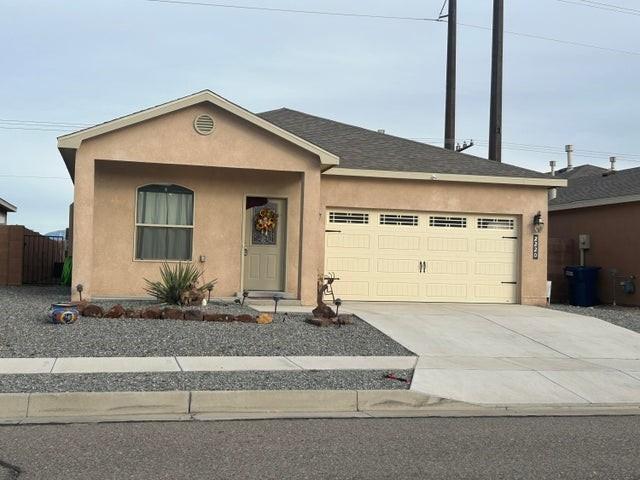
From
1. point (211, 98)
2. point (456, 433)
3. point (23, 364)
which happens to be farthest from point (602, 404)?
point (211, 98)

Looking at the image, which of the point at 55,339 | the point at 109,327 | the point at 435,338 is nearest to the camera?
the point at 55,339

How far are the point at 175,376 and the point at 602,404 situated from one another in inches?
207

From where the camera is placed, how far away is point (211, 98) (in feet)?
51.1

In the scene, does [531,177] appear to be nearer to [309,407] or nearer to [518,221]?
[518,221]

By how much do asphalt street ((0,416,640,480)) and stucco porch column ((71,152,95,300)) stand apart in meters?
8.25

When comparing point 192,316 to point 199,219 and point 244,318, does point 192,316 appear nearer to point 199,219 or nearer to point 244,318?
point 244,318

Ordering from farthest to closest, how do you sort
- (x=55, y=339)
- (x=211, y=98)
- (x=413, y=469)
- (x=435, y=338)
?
(x=211, y=98)
(x=435, y=338)
(x=55, y=339)
(x=413, y=469)

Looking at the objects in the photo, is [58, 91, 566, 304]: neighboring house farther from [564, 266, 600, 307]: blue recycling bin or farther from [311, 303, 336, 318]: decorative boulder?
[564, 266, 600, 307]: blue recycling bin

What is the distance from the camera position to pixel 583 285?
20781mm

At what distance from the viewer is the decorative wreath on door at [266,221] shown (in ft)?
56.0

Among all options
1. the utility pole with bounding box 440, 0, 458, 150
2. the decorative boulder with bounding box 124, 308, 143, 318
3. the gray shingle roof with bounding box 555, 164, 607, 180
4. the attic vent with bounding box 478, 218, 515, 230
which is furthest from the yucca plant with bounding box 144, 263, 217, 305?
the gray shingle roof with bounding box 555, 164, 607, 180

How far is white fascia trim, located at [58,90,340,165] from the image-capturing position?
14.9 m

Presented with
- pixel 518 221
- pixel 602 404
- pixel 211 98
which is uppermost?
pixel 211 98

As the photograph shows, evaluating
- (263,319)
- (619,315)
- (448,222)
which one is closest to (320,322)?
(263,319)
